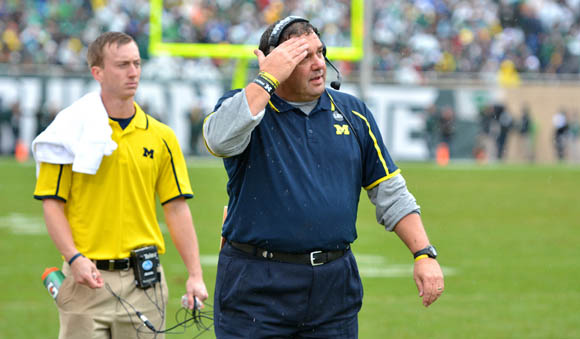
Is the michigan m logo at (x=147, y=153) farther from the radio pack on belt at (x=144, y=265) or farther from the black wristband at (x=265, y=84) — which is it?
the black wristband at (x=265, y=84)

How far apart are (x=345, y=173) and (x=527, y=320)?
16.2 ft

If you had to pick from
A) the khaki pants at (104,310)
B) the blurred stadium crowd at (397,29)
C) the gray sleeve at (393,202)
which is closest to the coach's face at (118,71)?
the khaki pants at (104,310)

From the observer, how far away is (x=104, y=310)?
4184mm

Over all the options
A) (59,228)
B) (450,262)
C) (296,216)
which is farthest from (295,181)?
(450,262)

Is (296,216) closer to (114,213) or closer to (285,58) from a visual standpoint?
(285,58)

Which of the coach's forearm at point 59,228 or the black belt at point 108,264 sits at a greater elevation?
the coach's forearm at point 59,228

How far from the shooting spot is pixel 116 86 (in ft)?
14.0

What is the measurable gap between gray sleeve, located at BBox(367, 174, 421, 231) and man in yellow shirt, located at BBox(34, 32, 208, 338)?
1.05 meters

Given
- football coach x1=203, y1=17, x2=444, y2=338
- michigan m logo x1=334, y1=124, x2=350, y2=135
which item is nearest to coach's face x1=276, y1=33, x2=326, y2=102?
football coach x1=203, y1=17, x2=444, y2=338

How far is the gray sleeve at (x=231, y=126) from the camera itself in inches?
130

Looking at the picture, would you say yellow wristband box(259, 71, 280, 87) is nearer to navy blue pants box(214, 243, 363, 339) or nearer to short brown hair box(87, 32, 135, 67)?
navy blue pants box(214, 243, 363, 339)

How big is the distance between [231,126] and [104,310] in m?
1.31

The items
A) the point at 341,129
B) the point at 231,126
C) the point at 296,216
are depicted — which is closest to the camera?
the point at 231,126

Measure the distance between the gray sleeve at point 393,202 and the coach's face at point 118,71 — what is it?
127cm
